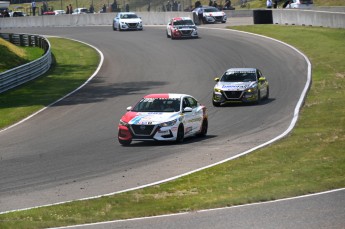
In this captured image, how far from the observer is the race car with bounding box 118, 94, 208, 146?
25.1 m

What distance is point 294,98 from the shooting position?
3691cm

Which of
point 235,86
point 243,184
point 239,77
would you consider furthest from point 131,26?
point 243,184

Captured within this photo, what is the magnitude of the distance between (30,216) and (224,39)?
4741 centimetres

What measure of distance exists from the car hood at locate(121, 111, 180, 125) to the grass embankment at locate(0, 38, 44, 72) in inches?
1026

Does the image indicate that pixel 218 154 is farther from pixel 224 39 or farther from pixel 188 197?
pixel 224 39

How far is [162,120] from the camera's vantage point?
82.9 feet

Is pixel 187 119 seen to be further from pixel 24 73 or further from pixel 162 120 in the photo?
pixel 24 73

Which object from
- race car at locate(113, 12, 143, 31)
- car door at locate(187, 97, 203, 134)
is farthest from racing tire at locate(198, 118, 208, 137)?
race car at locate(113, 12, 143, 31)

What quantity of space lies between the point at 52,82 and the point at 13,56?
10.5 metres

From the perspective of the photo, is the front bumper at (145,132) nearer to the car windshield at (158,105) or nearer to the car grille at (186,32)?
the car windshield at (158,105)

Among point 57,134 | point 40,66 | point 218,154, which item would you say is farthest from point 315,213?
point 40,66

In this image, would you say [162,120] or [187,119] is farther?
[187,119]

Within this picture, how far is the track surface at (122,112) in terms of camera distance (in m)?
19.6

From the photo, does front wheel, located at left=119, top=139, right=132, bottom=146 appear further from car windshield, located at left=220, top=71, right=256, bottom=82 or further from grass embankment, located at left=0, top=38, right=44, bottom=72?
grass embankment, located at left=0, top=38, right=44, bottom=72
